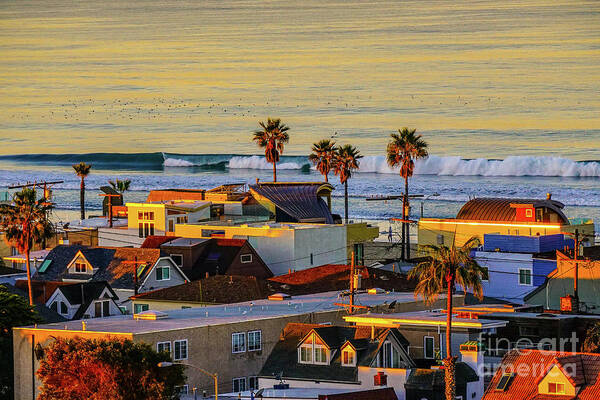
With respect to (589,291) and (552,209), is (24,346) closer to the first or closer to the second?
(589,291)

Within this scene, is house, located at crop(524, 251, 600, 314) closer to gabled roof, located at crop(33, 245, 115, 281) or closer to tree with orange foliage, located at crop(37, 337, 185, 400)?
gabled roof, located at crop(33, 245, 115, 281)

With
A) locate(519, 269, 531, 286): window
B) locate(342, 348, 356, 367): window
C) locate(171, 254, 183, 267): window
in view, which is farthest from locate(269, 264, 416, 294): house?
locate(342, 348, 356, 367): window

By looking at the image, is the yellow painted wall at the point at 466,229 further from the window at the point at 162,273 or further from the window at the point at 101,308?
the window at the point at 101,308

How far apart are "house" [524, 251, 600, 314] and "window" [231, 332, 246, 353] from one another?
80.0ft

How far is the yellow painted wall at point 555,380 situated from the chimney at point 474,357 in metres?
7.25

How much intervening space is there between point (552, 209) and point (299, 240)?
20455 millimetres

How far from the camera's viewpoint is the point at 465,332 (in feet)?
202

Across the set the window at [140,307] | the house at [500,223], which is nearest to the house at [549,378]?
the window at [140,307]

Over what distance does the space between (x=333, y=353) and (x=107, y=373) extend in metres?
9.93

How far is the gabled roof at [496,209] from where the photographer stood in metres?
112

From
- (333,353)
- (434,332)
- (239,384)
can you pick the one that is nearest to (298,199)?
(239,384)

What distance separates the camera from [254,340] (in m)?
67.2

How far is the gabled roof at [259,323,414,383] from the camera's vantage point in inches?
2350

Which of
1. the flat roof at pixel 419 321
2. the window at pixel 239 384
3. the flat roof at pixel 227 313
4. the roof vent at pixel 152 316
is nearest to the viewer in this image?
the flat roof at pixel 419 321
